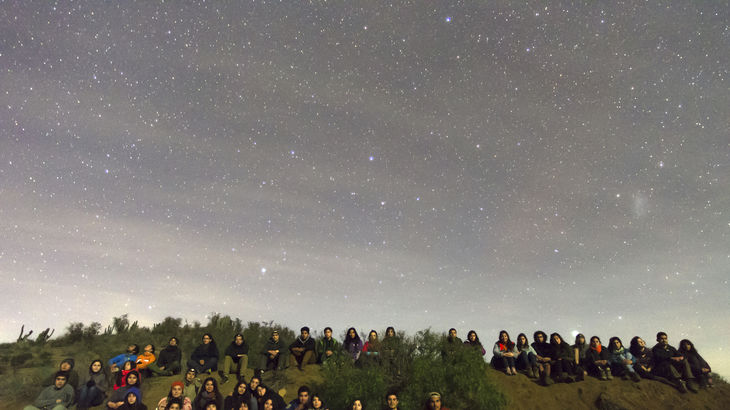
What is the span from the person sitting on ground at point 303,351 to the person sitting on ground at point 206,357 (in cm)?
253

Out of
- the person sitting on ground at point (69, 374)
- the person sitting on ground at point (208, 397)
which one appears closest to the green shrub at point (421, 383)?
the person sitting on ground at point (208, 397)

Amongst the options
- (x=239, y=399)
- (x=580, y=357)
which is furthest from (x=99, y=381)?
(x=580, y=357)

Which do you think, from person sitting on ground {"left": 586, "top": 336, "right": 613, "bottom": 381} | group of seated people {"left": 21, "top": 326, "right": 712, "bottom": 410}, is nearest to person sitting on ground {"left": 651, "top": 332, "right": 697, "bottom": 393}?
group of seated people {"left": 21, "top": 326, "right": 712, "bottom": 410}

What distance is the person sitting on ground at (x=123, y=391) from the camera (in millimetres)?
10898

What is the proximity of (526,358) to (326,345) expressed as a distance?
6759 mm

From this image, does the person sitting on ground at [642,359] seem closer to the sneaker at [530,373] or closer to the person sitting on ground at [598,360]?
the person sitting on ground at [598,360]

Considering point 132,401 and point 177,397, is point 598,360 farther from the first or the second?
point 132,401

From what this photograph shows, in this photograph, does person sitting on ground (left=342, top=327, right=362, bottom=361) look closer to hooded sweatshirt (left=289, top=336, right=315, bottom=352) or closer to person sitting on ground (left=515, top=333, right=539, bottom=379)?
hooded sweatshirt (left=289, top=336, right=315, bottom=352)

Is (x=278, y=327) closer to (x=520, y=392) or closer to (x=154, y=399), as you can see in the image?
(x=154, y=399)

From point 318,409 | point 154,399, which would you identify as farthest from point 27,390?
point 318,409

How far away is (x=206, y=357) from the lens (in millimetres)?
13820

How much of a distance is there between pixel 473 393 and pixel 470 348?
1.73 meters

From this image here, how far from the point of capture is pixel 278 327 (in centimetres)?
2302

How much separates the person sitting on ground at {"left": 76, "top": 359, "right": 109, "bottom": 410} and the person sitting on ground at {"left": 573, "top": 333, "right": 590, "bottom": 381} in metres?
14.5
